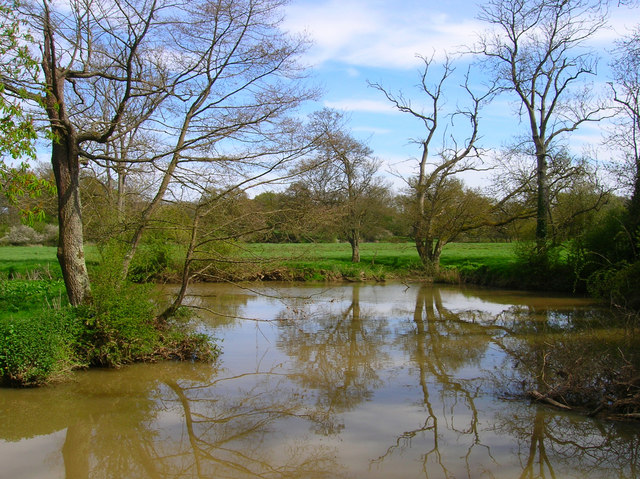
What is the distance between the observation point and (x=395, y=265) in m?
28.6

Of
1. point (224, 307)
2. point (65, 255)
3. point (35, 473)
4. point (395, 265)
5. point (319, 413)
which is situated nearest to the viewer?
point (35, 473)

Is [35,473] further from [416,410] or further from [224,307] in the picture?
[224,307]

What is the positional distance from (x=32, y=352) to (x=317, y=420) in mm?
4463

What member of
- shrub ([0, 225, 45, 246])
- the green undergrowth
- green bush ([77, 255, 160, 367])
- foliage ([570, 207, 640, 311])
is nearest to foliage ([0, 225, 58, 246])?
shrub ([0, 225, 45, 246])

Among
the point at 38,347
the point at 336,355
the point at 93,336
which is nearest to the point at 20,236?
the point at 93,336

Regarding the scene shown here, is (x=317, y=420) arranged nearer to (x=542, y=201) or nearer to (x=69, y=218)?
(x=69, y=218)

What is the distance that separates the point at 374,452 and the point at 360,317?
31.7ft

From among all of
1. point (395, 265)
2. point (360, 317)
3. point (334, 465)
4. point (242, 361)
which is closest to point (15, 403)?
point (242, 361)

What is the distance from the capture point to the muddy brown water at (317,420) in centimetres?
585

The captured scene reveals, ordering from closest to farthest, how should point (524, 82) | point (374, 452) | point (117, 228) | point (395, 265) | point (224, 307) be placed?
point (374, 452), point (117, 228), point (224, 307), point (524, 82), point (395, 265)

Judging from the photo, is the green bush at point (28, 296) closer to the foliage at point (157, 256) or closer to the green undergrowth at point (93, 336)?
the green undergrowth at point (93, 336)

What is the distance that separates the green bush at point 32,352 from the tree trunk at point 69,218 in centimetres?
150

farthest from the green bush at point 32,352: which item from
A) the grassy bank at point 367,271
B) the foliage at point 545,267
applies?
the foliage at point 545,267

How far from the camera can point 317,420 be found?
283 inches
